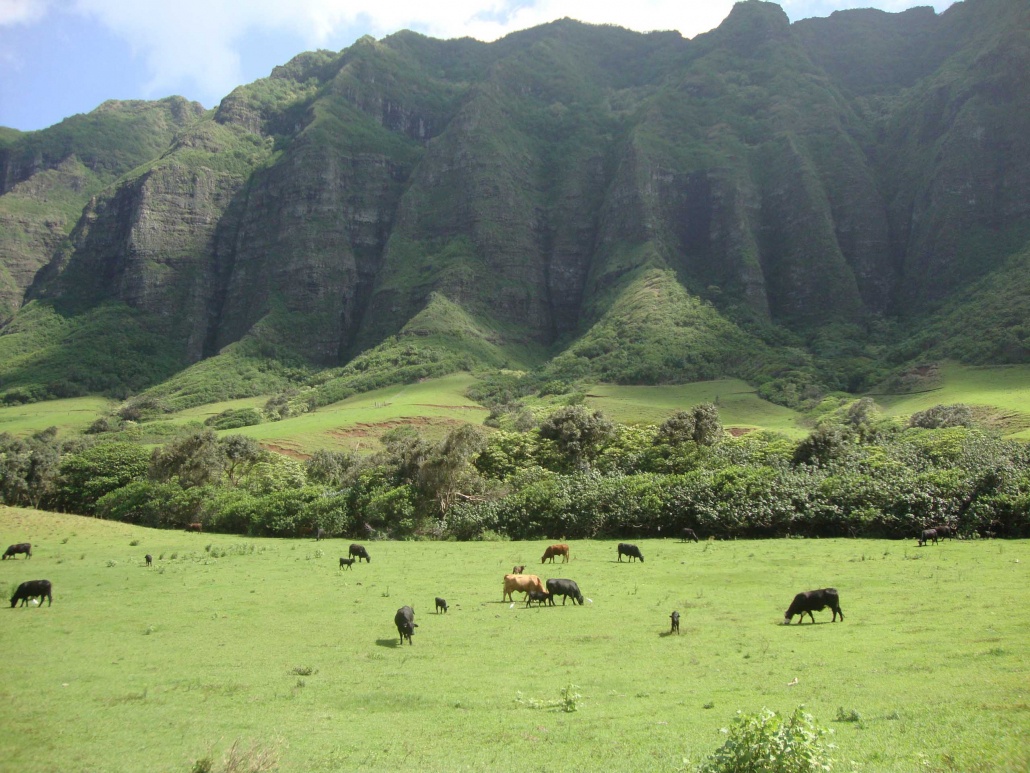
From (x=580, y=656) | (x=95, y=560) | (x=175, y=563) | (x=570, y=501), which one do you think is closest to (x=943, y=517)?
(x=570, y=501)

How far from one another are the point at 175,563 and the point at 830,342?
16380cm

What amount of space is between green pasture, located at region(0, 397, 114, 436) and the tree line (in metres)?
68.8

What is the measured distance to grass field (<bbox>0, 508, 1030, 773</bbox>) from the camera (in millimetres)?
12562

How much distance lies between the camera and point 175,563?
38750mm

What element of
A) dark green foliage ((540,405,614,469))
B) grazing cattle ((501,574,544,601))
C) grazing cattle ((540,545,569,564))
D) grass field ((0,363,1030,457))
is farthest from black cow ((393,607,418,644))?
grass field ((0,363,1030,457))

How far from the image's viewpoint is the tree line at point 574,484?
145ft

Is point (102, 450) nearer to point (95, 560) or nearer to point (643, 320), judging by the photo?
point (95, 560)

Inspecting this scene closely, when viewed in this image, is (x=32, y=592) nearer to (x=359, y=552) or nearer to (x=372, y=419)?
(x=359, y=552)

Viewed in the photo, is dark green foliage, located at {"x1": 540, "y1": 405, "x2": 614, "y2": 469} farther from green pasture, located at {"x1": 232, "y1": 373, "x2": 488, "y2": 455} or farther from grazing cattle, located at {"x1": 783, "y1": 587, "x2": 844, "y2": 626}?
grazing cattle, located at {"x1": 783, "y1": 587, "x2": 844, "y2": 626}

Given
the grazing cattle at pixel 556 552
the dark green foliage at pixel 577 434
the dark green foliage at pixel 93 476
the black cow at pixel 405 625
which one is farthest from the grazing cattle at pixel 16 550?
the dark green foliage at pixel 577 434

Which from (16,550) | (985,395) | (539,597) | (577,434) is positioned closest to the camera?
(539,597)

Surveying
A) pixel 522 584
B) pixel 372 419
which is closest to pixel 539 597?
pixel 522 584

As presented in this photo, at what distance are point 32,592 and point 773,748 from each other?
1018 inches

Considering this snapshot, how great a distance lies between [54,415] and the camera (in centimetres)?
15212
